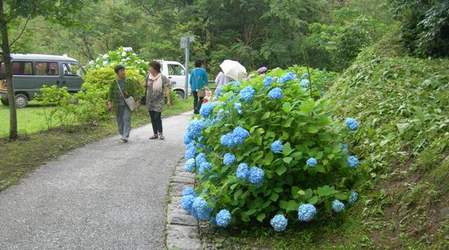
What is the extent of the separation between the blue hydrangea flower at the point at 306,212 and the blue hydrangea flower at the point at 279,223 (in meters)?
0.13

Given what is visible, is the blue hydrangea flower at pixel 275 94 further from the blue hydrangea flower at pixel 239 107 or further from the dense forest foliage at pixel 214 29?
the dense forest foliage at pixel 214 29

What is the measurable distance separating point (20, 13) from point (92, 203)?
5.12 m

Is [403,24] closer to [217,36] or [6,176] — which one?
[6,176]

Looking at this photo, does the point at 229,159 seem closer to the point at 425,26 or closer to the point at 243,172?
the point at 243,172

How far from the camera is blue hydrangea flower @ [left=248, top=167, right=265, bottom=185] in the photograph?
4703 millimetres

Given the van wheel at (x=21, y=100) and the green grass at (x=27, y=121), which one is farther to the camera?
the van wheel at (x=21, y=100)

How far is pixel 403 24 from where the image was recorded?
999 cm

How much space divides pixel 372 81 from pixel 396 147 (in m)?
2.49

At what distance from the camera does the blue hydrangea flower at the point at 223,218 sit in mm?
4781

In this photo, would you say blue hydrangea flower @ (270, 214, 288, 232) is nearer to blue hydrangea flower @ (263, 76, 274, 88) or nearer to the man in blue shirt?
blue hydrangea flower @ (263, 76, 274, 88)

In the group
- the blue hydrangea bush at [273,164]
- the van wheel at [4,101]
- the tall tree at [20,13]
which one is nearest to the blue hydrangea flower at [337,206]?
the blue hydrangea bush at [273,164]

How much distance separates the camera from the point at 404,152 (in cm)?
512

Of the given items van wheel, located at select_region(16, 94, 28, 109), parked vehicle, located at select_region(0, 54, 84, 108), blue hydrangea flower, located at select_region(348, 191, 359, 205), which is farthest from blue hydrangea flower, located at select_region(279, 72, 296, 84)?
van wheel, located at select_region(16, 94, 28, 109)

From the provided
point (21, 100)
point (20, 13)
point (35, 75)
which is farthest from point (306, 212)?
point (35, 75)
